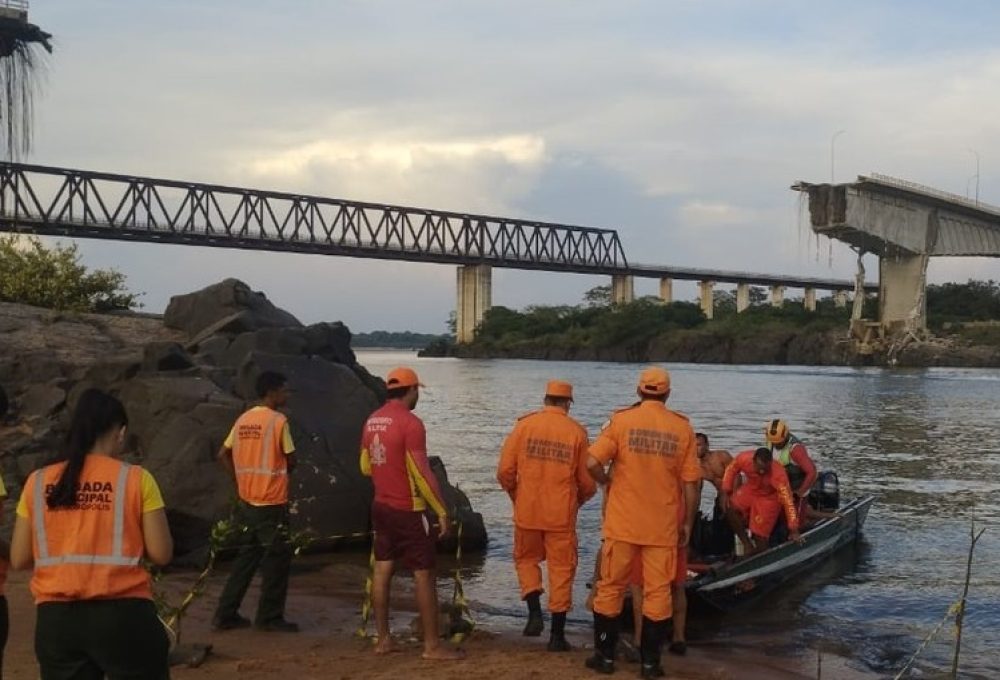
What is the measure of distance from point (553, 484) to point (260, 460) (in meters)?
2.29

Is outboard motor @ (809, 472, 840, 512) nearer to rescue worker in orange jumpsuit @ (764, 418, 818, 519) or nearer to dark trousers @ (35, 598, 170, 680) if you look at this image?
rescue worker in orange jumpsuit @ (764, 418, 818, 519)

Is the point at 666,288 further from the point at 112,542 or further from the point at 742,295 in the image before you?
the point at 112,542

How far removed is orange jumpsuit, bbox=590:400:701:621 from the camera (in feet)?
23.9

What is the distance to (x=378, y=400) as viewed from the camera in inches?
609

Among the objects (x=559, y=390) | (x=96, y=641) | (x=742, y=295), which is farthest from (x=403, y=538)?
(x=742, y=295)

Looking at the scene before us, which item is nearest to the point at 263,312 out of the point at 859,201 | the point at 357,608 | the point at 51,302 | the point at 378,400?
the point at 378,400

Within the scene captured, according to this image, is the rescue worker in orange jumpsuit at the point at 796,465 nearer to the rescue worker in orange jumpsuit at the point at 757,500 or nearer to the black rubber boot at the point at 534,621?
the rescue worker in orange jumpsuit at the point at 757,500

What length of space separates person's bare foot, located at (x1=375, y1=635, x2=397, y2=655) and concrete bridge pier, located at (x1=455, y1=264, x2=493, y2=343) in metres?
119

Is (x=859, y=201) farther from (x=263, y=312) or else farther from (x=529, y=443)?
(x=529, y=443)

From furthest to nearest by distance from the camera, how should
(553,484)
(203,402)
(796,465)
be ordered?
(203,402)
(796,465)
(553,484)

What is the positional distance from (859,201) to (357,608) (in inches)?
3001

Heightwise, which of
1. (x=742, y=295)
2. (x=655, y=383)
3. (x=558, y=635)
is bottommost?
(x=558, y=635)

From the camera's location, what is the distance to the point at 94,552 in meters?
4.36

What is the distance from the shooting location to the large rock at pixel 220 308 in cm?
1806
